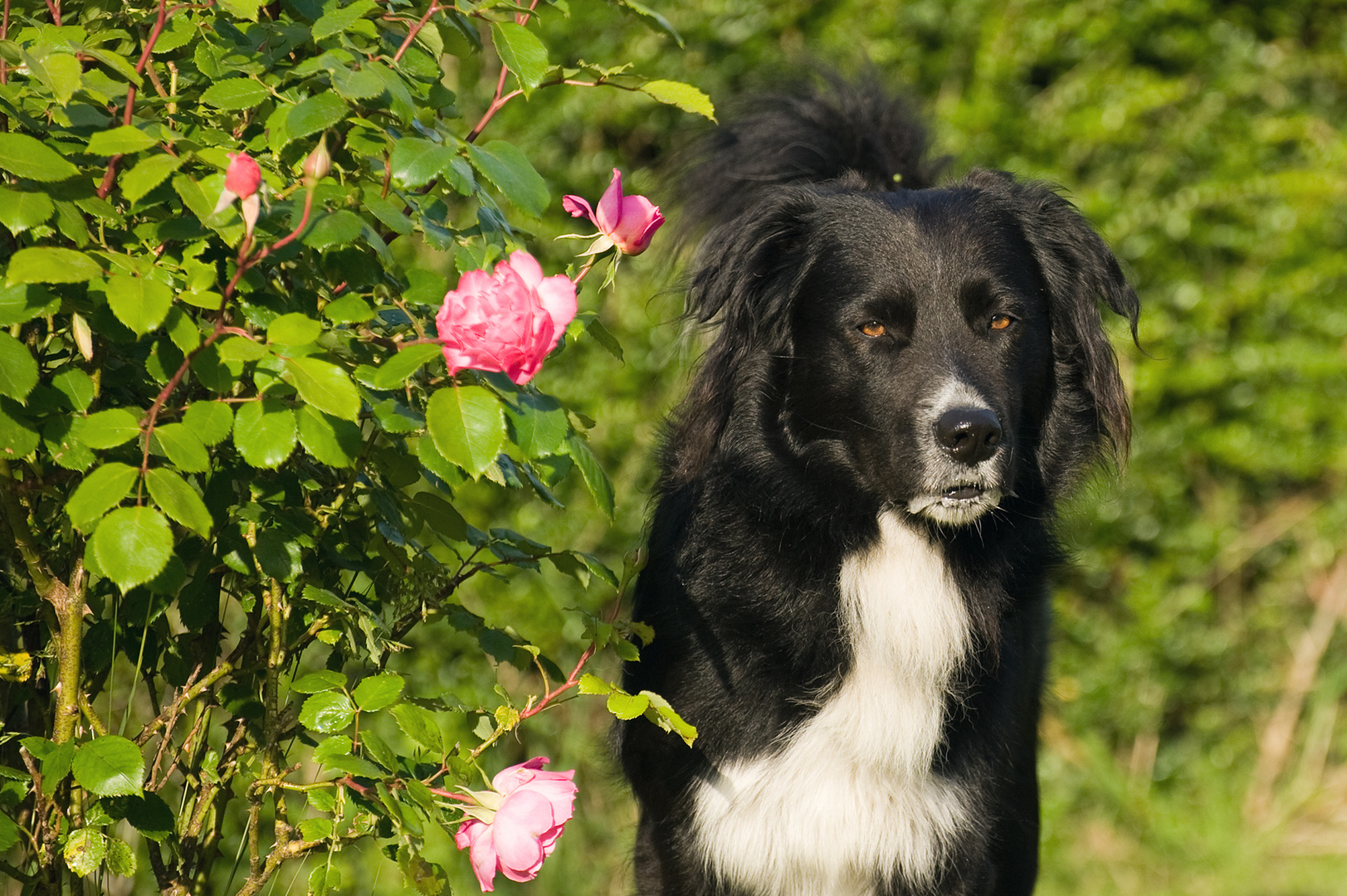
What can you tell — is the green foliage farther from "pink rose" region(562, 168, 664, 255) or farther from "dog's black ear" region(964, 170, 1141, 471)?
"dog's black ear" region(964, 170, 1141, 471)

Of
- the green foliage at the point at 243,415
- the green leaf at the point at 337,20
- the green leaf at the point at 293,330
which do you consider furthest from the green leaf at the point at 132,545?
the green leaf at the point at 337,20

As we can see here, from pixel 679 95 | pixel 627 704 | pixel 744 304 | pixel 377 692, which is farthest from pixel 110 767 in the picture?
pixel 744 304

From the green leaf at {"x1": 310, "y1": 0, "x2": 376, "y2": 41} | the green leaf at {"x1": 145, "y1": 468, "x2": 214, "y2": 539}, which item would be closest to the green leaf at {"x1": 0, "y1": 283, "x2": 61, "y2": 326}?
the green leaf at {"x1": 145, "y1": 468, "x2": 214, "y2": 539}

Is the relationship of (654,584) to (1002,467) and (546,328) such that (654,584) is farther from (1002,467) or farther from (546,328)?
(546,328)

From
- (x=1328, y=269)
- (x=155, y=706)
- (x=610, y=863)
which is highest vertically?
(x=155, y=706)

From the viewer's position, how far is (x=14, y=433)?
4.64 ft

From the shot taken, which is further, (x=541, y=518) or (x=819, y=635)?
(x=541, y=518)

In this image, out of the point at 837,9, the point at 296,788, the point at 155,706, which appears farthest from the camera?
the point at 837,9

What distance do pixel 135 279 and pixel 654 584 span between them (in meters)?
1.72

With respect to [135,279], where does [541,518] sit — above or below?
below

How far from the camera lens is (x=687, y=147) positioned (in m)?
3.81

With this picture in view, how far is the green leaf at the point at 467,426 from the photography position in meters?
1.37

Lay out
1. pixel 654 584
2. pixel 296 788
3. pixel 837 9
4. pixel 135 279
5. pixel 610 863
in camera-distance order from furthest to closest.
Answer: pixel 837 9, pixel 610 863, pixel 654 584, pixel 296 788, pixel 135 279

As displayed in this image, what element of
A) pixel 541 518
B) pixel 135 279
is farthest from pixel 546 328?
pixel 541 518
